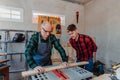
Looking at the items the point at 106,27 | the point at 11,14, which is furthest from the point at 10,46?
the point at 106,27

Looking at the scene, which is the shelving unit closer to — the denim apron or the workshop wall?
the denim apron

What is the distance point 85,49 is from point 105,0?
8.65ft

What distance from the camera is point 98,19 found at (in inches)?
177

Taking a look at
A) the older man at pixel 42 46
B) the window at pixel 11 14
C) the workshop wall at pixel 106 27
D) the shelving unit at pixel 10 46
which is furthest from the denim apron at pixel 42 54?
the workshop wall at pixel 106 27

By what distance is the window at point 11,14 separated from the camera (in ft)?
12.4

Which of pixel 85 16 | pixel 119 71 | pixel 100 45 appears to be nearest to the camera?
pixel 119 71

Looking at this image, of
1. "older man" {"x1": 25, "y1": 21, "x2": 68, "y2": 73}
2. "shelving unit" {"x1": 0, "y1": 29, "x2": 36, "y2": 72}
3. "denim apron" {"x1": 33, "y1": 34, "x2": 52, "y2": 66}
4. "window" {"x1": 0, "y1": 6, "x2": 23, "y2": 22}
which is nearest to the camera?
"older man" {"x1": 25, "y1": 21, "x2": 68, "y2": 73}

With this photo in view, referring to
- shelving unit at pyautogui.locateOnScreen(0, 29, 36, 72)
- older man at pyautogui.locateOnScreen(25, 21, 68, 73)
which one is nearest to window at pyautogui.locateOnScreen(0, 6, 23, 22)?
shelving unit at pyautogui.locateOnScreen(0, 29, 36, 72)

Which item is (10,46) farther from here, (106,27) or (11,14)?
(106,27)

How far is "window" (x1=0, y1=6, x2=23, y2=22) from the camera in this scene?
12.4ft

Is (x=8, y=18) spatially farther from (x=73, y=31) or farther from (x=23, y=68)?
(x=73, y=31)

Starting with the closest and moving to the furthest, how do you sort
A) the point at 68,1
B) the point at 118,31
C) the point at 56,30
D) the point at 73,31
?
the point at 73,31 < the point at 118,31 < the point at 56,30 < the point at 68,1

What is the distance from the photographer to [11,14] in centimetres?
391

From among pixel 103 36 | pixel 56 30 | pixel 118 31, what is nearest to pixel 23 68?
pixel 56 30
